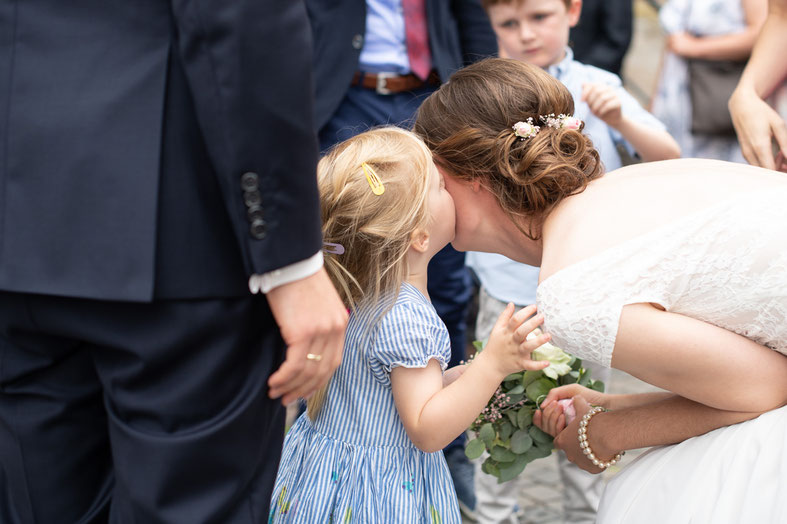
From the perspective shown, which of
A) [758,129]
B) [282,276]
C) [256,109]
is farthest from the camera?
[758,129]

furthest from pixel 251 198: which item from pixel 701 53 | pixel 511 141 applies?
pixel 701 53

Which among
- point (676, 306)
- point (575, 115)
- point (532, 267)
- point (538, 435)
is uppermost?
point (676, 306)

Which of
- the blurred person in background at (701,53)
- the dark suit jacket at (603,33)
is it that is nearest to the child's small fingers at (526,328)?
the blurred person in background at (701,53)

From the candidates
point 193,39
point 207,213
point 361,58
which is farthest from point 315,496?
point 361,58

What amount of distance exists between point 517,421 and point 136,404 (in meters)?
1.11

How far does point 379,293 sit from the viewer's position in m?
1.96

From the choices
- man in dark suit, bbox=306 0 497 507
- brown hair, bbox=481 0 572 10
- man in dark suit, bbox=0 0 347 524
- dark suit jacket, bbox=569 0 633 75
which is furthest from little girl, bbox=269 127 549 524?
dark suit jacket, bbox=569 0 633 75

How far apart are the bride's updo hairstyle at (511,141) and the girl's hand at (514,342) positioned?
1.10 ft

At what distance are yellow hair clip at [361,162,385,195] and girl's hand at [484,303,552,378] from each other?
404 mm

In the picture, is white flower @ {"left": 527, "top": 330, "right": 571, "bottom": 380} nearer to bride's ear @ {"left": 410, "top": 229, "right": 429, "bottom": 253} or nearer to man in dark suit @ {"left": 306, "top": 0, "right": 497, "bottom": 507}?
bride's ear @ {"left": 410, "top": 229, "right": 429, "bottom": 253}

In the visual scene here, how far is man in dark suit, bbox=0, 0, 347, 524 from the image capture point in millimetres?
1280

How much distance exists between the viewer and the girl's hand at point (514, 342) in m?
1.70

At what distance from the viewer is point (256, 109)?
1272 mm

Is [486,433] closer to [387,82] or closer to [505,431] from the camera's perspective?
[505,431]
